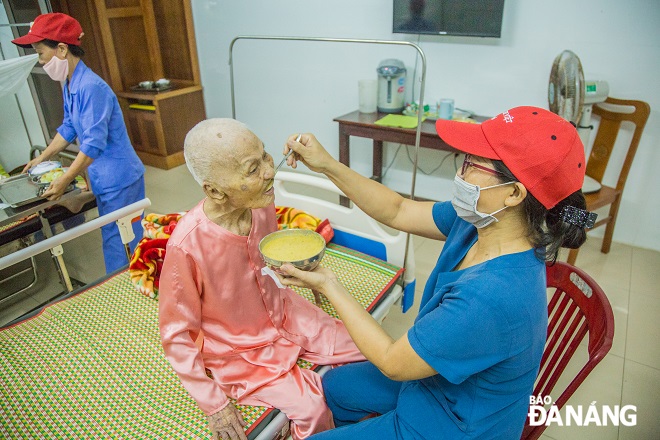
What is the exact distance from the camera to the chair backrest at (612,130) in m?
2.80

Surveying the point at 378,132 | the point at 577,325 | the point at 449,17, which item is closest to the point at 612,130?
the point at 449,17

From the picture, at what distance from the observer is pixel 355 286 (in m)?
1.97

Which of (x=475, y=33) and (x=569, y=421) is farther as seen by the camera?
(x=475, y=33)

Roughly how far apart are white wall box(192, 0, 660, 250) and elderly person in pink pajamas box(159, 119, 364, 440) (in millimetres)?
2457

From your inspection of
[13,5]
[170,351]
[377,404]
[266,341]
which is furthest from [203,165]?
[13,5]

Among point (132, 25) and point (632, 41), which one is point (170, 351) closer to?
point (632, 41)

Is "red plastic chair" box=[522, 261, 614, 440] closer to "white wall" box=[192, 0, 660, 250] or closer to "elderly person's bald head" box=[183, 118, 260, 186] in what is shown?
"elderly person's bald head" box=[183, 118, 260, 186]

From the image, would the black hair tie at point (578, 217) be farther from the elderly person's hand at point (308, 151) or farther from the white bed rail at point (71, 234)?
the white bed rail at point (71, 234)

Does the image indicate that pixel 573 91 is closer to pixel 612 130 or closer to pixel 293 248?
pixel 612 130

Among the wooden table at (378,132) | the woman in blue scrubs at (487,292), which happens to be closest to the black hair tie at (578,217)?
the woman in blue scrubs at (487,292)

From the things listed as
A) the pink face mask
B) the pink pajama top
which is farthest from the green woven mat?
the pink face mask

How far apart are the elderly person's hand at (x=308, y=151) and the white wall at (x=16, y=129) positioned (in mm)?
2614

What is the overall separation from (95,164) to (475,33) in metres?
2.57

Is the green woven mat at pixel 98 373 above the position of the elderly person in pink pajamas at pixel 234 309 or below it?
below
